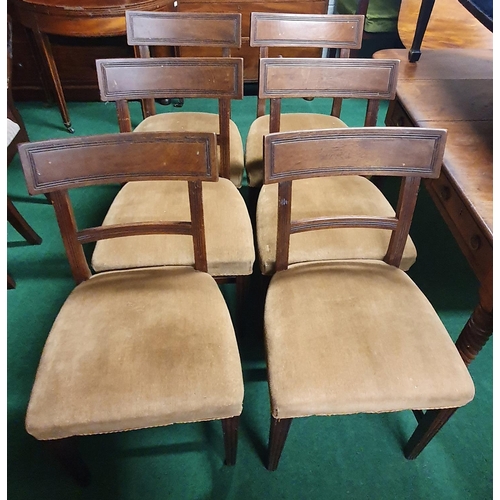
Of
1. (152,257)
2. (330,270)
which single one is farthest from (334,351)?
(152,257)

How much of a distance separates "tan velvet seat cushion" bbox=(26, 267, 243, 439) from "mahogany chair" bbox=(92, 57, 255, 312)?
139 millimetres

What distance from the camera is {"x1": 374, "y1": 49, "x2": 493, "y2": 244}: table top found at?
3.20 ft

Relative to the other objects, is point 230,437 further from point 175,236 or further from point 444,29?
point 444,29

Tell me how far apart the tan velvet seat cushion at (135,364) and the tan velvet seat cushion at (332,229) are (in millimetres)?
264

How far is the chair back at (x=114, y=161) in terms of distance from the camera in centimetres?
82

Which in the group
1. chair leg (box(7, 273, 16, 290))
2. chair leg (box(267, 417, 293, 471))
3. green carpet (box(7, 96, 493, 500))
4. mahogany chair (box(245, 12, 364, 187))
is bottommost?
green carpet (box(7, 96, 493, 500))

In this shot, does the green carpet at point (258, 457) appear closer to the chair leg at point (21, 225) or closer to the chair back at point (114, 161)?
the chair leg at point (21, 225)

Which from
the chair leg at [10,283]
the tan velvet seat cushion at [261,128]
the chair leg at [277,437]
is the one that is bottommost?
the chair leg at [10,283]

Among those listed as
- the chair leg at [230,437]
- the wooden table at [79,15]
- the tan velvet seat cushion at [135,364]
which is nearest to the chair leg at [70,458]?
the tan velvet seat cushion at [135,364]

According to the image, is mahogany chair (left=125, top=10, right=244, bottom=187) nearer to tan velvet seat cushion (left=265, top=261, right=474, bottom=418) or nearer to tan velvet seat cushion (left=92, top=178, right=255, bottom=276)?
tan velvet seat cushion (left=92, top=178, right=255, bottom=276)

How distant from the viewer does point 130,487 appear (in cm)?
105

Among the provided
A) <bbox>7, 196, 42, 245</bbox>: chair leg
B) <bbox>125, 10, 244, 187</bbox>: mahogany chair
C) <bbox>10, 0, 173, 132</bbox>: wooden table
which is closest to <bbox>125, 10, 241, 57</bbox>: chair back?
<bbox>125, 10, 244, 187</bbox>: mahogany chair

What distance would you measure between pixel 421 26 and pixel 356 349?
1322 millimetres

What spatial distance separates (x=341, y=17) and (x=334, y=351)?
1316mm
